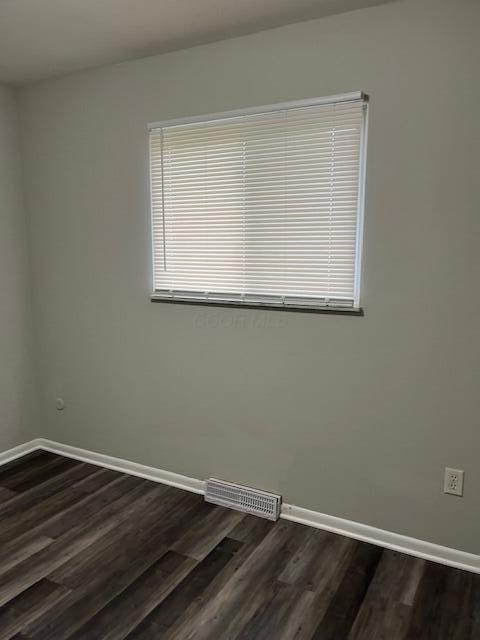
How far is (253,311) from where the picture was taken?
2.65 m

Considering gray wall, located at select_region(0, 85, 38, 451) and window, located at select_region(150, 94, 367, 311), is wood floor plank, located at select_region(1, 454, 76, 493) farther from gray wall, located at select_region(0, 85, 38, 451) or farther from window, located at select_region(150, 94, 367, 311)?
window, located at select_region(150, 94, 367, 311)

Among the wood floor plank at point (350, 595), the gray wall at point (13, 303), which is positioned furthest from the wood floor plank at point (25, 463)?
the wood floor plank at point (350, 595)

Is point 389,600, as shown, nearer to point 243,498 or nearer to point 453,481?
point 453,481

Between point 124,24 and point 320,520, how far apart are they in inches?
107

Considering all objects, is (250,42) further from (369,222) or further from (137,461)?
(137,461)

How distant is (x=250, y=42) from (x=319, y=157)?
71 centimetres

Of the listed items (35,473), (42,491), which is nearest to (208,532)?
(42,491)

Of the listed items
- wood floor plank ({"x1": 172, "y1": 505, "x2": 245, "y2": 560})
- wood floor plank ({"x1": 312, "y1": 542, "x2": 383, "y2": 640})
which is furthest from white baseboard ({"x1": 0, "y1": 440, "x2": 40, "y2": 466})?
wood floor plank ({"x1": 312, "y1": 542, "x2": 383, "y2": 640})

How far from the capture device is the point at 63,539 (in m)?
2.51

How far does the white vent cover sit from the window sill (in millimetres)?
1045

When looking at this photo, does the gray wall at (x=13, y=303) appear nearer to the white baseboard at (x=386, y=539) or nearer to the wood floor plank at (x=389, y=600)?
the white baseboard at (x=386, y=539)

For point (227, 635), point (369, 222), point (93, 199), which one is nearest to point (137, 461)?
point (227, 635)

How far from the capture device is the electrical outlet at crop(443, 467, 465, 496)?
2.24 m

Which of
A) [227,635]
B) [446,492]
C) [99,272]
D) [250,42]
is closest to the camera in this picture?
[227,635]
